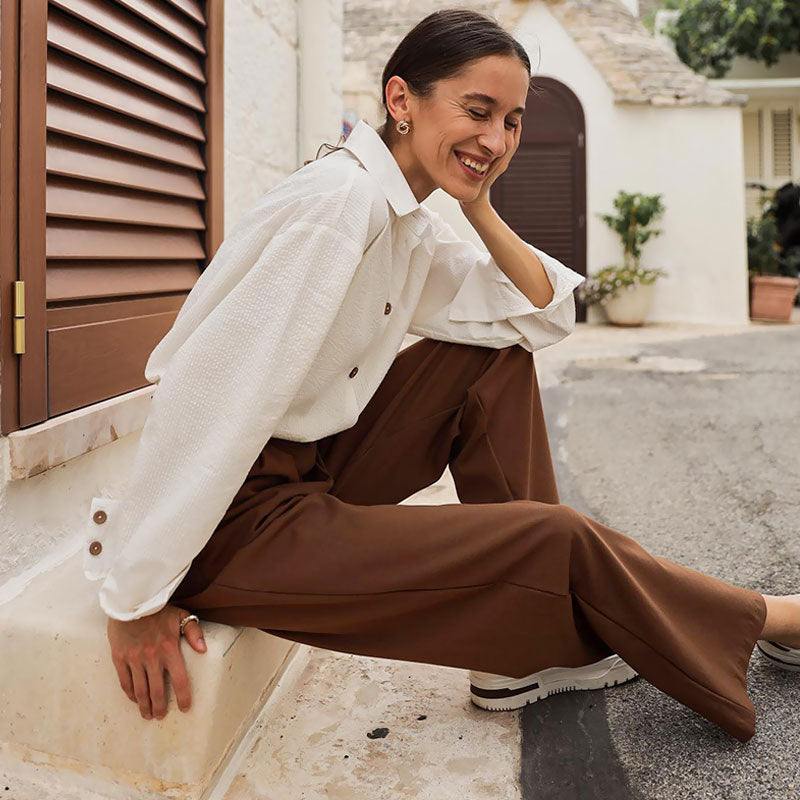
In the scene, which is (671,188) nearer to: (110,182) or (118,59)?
(118,59)

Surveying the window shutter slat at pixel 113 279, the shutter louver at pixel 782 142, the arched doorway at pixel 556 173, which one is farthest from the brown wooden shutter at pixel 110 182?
the shutter louver at pixel 782 142

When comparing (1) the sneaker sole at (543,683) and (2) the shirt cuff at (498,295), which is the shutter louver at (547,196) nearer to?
(2) the shirt cuff at (498,295)

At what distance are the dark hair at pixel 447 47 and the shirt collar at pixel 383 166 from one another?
6 cm

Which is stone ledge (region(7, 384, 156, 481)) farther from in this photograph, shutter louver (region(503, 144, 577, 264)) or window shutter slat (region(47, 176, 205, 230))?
shutter louver (region(503, 144, 577, 264))

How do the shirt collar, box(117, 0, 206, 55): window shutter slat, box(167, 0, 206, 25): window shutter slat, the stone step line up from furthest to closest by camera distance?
box(167, 0, 206, 25): window shutter slat < box(117, 0, 206, 55): window shutter slat < the shirt collar < the stone step

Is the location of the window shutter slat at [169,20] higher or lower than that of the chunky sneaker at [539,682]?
higher

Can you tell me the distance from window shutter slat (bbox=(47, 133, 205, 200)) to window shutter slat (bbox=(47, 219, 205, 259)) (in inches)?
4.6

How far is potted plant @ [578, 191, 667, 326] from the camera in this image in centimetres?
965

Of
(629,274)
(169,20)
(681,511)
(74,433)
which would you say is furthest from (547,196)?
(74,433)

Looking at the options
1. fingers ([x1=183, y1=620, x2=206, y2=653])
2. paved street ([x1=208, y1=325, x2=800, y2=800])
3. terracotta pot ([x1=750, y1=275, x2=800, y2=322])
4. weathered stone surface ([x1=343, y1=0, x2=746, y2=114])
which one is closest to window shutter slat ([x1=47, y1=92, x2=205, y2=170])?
fingers ([x1=183, y1=620, x2=206, y2=653])

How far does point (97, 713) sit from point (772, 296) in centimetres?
1029

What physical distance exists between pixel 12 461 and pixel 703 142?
10.00 m

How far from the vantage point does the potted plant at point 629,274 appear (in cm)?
965

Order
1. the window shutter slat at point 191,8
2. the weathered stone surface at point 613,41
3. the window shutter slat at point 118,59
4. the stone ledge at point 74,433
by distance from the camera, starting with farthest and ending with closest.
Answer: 1. the weathered stone surface at point 613,41
2. the window shutter slat at point 191,8
3. the window shutter slat at point 118,59
4. the stone ledge at point 74,433
